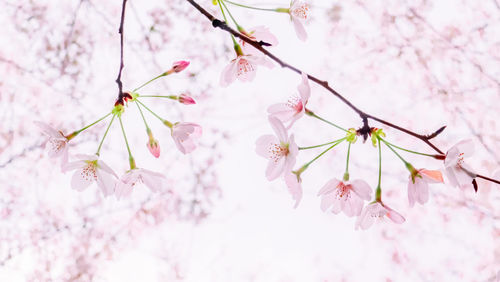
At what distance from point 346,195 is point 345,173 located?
41 mm

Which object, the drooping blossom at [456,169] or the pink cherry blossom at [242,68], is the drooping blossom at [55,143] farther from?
the drooping blossom at [456,169]

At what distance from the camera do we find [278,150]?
26.3 inches

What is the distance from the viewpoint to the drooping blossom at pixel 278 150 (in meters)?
0.60

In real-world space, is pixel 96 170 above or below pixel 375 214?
above

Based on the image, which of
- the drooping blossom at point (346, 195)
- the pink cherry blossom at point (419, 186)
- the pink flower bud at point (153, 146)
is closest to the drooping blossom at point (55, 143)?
the pink flower bud at point (153, 146)

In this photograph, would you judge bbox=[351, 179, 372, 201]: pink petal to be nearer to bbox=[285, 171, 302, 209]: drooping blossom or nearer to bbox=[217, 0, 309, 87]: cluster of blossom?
bbox=[285, 171, 302, 209]: drooping blossom

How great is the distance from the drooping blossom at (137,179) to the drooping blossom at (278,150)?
16 centimetres

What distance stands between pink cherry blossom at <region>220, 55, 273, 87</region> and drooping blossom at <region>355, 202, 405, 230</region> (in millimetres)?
266

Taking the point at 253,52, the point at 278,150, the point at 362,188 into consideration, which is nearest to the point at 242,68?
the point at 253,52

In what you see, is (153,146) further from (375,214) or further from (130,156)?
(375,214)

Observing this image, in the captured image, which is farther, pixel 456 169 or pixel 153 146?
pixel 153 146

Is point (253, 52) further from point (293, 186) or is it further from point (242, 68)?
point (293, 186)

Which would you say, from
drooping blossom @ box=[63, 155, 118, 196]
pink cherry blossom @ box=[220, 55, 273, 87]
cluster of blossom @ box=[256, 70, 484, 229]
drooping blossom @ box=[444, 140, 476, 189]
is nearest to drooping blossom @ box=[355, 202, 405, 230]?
cluster of blossom @ box=[256, 70, 484, 229]

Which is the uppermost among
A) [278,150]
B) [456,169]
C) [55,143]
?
[55,143]
